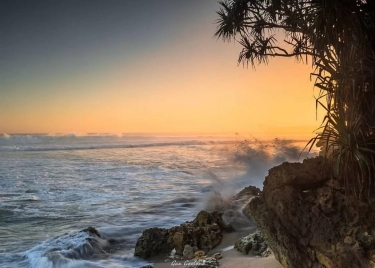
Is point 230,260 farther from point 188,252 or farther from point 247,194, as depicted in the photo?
point 247,194

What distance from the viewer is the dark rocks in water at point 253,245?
627 centimetres

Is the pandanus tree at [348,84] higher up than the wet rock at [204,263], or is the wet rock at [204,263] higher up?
the pandanus tree at [348,84]

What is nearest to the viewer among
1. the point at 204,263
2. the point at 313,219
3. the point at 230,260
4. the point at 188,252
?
the point at 313,219

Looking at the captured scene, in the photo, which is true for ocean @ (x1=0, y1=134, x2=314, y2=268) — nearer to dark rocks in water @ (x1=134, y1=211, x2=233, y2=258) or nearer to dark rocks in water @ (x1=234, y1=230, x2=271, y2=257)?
dark rocks in water @ (x1=134, y1=211, x2=233, y2=258)

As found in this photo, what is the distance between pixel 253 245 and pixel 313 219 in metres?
2.14

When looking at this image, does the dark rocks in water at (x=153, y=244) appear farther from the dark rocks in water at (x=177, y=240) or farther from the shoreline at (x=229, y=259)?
the shoreline at (x=229, y=259)

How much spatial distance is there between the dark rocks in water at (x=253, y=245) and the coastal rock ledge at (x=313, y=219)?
1402mm

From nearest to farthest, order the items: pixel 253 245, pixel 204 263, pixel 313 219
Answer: pixel 313 219 < pixel 204 263 < pixel 253 245

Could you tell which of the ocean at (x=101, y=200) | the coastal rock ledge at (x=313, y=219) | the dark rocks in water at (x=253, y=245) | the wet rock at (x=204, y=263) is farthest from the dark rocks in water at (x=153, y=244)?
the coastal rock ledge at (x=313, y=219)

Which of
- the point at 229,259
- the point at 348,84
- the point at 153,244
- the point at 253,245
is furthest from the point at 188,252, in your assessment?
the point at 348,84

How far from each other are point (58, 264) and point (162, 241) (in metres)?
2.03

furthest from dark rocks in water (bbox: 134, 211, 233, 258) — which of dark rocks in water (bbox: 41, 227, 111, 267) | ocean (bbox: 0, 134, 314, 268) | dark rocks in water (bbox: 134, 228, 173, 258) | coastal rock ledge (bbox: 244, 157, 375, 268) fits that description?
coastal rock ledge (bbox: 244, 157, 375, 268)

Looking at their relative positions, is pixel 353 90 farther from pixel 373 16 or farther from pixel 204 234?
pixel 204 234

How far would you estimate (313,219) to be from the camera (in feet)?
15.0
